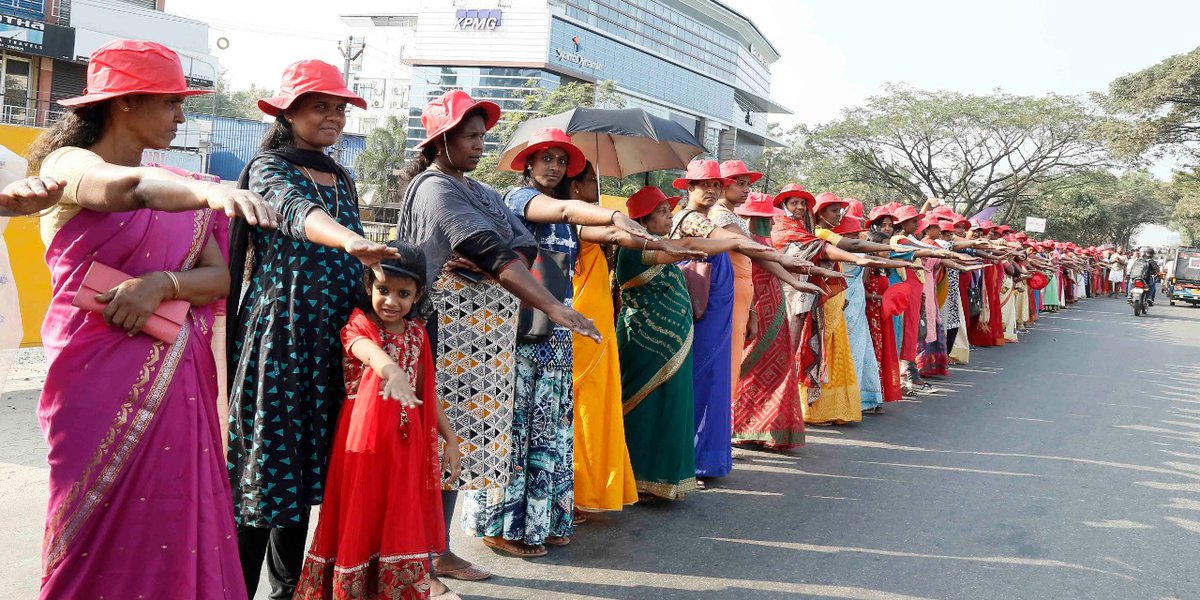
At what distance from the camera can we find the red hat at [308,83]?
2902 millimetres

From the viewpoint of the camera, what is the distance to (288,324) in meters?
2.87

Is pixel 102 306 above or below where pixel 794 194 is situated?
below

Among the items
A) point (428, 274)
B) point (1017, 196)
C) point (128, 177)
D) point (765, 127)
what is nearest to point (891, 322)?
point (428, 274)

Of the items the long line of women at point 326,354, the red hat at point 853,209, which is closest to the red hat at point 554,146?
the long line of women at point 326,354

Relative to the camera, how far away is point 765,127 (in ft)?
333

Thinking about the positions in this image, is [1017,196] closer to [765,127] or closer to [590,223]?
[590,223]

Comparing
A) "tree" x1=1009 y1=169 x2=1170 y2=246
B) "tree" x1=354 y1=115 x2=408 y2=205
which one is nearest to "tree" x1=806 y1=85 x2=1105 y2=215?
"tree" x1=1009 y1=169 x2=1170 y2=246

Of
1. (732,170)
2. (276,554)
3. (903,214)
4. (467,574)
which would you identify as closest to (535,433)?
(467,574)

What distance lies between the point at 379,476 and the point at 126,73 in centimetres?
144

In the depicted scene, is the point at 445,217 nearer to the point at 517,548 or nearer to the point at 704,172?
the point at 517,548

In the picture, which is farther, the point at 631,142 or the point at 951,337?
the point at 951,337

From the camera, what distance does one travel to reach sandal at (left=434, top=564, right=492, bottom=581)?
3848 millimetres

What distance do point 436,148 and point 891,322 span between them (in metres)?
6.06

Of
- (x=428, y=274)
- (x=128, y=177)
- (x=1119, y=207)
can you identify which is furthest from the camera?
(x=1119, y=207)
